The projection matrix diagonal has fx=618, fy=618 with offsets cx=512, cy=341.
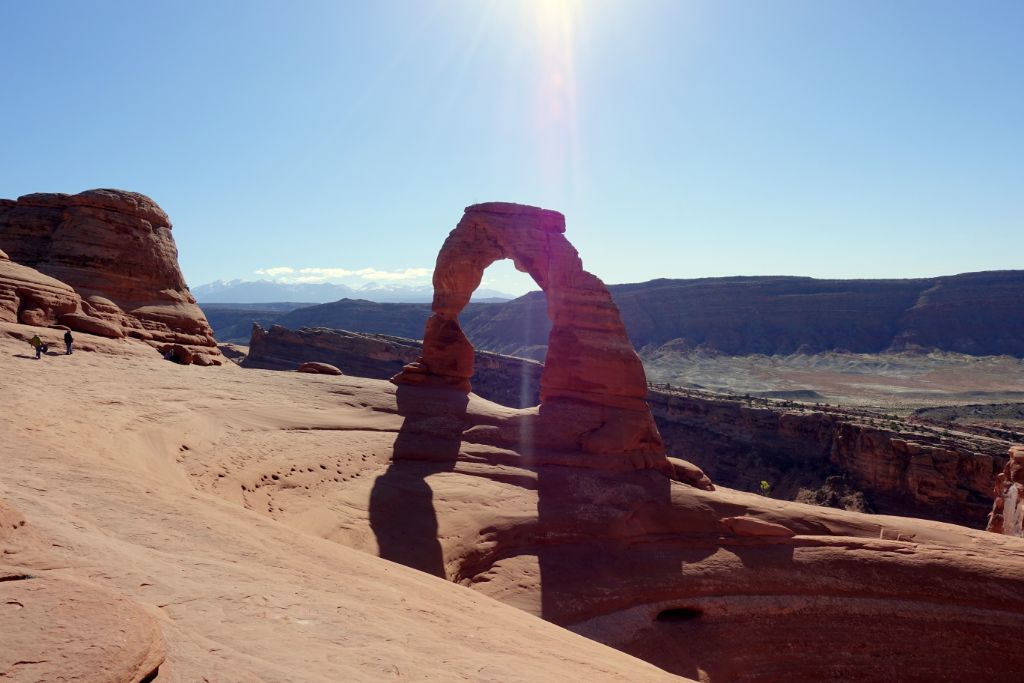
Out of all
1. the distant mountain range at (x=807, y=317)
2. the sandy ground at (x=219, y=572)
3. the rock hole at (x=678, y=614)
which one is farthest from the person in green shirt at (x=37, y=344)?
the distant mountain range at (x=807, y=317)

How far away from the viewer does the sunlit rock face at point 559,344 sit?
18172 millimetres

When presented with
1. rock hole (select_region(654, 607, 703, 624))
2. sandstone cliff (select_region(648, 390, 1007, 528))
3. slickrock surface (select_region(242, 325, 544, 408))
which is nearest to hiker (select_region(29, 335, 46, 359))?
rock hole (select_region(654, 607, 703, 624))

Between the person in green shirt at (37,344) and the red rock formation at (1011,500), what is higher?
the person in green shirt at (37,344)

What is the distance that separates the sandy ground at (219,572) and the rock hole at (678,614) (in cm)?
613

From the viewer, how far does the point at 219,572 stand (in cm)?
541

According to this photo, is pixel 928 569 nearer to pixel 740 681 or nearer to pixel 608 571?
pixel 740 681

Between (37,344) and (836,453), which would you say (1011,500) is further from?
(37,344)

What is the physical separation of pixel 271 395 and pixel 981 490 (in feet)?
104

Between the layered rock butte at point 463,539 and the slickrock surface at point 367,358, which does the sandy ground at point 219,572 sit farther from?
the slickrock surface at point 367,358

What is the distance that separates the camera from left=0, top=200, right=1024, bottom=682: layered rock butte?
511 cm

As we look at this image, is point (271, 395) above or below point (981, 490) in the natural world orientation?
above

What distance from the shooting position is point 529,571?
13.3 m

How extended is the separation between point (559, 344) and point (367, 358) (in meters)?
35.6

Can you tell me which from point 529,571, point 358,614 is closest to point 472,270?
point 529,571
